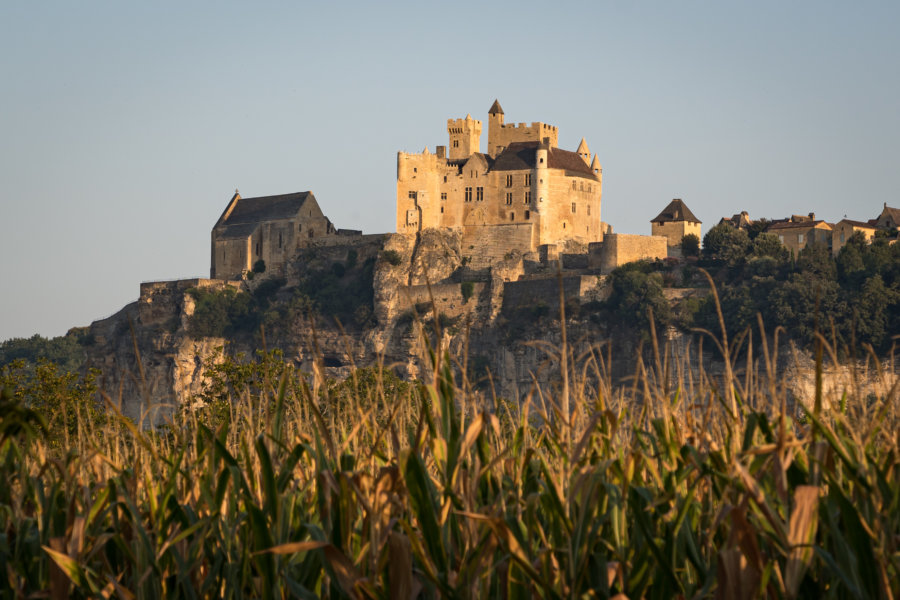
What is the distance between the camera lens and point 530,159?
226 feet

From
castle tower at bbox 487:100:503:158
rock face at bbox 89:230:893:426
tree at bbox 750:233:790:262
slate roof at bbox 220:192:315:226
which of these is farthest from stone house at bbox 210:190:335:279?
tree at bbox 750:233:790:262

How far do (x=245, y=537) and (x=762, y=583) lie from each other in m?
2.49

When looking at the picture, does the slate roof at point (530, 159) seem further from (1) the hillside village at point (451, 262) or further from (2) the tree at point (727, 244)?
(2) the tree at point (727, 244)

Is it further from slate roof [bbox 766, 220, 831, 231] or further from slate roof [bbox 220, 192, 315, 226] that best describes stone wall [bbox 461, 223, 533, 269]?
slate roof [bbox 766, 220, 831, 231]

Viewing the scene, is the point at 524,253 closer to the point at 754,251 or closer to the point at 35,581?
the point at 754,251

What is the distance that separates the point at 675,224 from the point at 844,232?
946 centimetres

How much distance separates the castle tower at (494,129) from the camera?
74438 millimetres

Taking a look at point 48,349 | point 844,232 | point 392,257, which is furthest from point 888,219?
point 48,349

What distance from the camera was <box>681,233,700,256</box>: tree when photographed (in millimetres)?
67875

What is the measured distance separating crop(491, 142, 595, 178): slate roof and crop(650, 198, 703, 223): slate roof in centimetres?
529

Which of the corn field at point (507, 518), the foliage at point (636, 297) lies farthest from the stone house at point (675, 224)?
the corn field at point (507, 518)

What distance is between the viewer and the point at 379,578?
17.9 feet

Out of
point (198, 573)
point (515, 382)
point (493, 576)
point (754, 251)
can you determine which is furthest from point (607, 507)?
point (754, 251)

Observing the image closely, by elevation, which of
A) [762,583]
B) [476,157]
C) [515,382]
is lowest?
[515,382]
